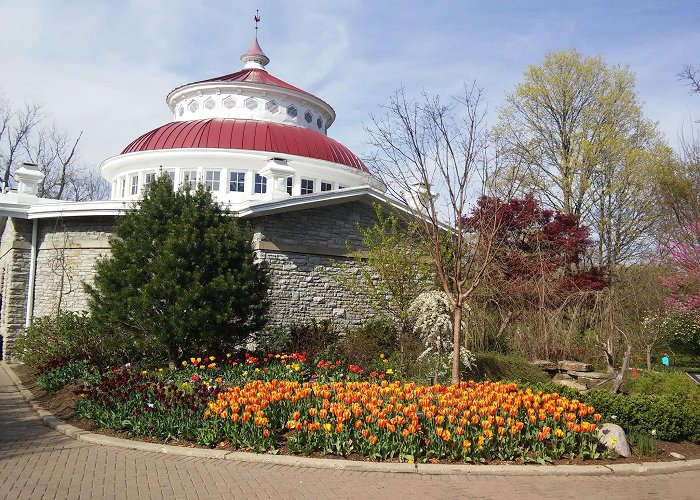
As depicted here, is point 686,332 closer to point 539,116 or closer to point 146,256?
point 539,116

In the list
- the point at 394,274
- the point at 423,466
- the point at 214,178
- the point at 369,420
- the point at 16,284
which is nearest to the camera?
the point at 423,466

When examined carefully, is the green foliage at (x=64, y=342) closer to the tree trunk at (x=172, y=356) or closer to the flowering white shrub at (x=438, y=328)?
the tree trunk at (x=172, y=356)

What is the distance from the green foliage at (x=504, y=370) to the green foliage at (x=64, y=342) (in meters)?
7.54

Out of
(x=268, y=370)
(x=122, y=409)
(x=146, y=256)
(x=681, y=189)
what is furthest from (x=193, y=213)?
(x=681, y=189)

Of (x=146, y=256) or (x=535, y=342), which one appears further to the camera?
(x=535, y=342)

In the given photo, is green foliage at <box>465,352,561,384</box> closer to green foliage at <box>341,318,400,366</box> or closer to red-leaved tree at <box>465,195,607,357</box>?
red-leaved tree at <box>465,195,607,357</box>

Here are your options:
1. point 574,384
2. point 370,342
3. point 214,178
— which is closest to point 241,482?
point 574,384

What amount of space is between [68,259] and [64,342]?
13.8 ft

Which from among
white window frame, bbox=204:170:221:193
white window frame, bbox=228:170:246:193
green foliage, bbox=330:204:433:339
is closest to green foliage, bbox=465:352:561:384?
green foliage, bbox=330:204:433:339

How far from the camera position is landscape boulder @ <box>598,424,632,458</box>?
771cm

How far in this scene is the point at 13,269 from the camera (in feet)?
58.1

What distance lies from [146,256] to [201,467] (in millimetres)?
7072

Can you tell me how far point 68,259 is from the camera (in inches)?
692

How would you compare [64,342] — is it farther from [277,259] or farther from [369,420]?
[369,420]
